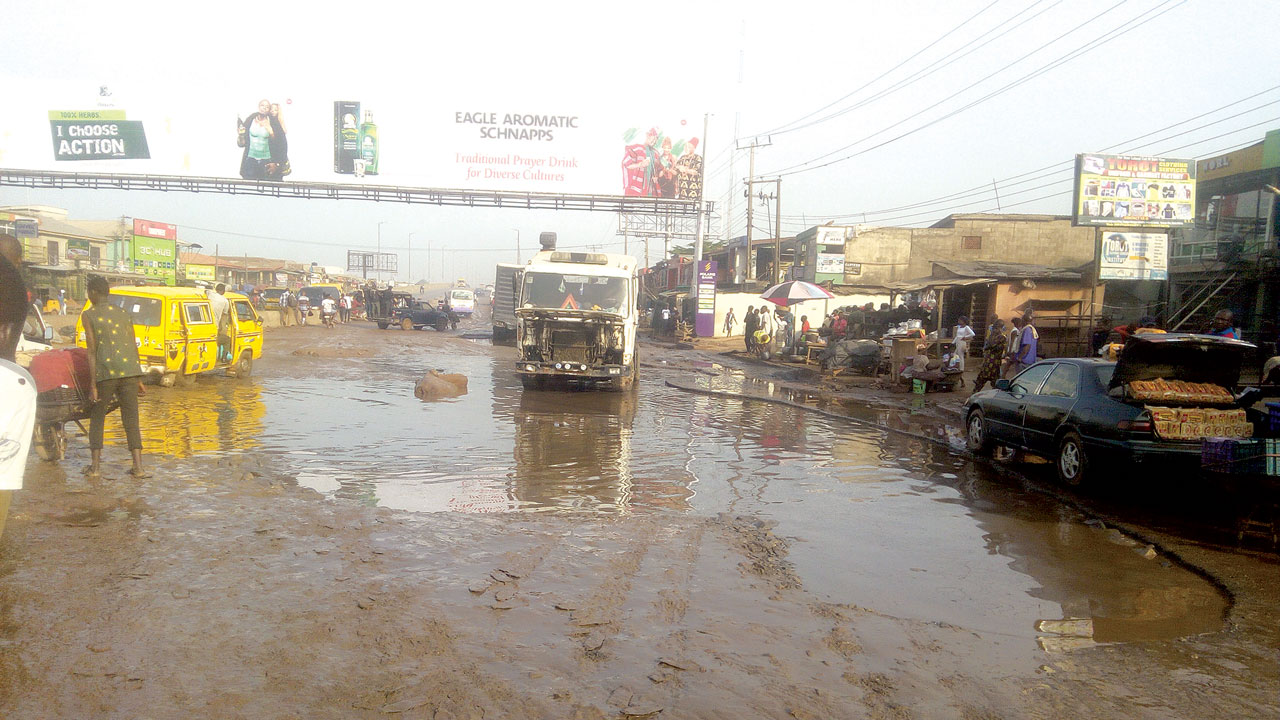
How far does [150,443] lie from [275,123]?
1268 inches

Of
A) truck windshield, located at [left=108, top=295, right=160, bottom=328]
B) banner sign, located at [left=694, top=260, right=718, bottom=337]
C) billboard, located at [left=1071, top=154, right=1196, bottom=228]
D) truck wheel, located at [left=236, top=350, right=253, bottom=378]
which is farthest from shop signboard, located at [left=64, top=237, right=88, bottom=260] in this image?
billboard, located at [left=1071, top=154, right=1196, bottom=228]

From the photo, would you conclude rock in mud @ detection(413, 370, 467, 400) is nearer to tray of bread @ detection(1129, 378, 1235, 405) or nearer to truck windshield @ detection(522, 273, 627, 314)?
truck windshield @ detection(522, 273, 627, 314)

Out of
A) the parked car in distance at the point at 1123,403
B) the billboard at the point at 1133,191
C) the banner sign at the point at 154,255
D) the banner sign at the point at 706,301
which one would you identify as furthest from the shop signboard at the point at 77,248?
the parked car in distance at the point at 1123,403

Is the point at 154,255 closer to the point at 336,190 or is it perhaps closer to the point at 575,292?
the point at 336,190

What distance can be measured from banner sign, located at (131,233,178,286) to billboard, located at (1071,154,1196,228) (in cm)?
5133

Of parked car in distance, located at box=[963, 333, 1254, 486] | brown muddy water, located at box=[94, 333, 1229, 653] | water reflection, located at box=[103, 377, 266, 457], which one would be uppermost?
parked car in distance, located at box=[963, 333, 1254, 486]

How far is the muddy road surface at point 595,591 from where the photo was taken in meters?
3.62

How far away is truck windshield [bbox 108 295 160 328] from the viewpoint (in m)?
13.1

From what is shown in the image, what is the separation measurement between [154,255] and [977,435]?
6000cm

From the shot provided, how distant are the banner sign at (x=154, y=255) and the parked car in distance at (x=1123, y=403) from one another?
55.2 metres

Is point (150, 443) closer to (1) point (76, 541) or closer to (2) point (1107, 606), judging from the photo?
(1) point (76, 541)

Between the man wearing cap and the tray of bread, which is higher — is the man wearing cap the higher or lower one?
the higher one

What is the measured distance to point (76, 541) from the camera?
17.7 ft

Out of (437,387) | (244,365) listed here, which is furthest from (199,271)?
(437,387)
